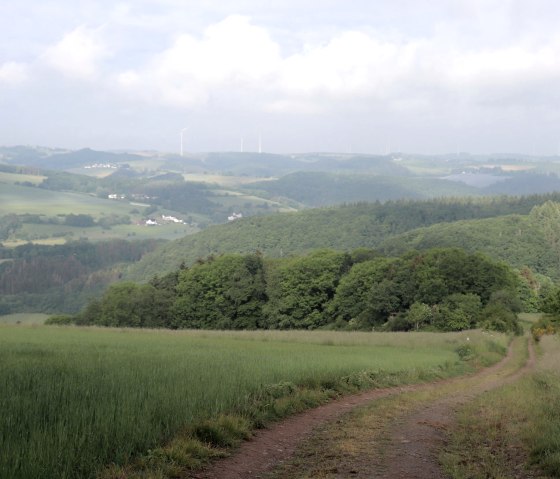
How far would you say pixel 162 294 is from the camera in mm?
91938

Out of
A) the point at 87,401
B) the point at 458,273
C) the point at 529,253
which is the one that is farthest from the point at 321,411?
the point at 529,253

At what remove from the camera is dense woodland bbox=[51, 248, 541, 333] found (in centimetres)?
7644

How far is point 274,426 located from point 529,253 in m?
178

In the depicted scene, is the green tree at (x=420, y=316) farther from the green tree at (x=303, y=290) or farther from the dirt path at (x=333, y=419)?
the dirt path at (x=333, y=419)

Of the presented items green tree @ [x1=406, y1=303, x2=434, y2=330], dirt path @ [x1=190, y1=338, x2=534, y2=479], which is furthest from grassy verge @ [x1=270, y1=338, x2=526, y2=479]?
green tree @ [x1=406, y1=303, x2=434, y2=330]

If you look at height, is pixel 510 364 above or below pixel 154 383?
below

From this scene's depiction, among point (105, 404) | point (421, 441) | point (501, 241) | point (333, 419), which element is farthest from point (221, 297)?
point (501, 241)

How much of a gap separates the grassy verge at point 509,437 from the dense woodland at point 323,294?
5711cm

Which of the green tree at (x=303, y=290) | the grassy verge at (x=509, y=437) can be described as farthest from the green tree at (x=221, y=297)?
the grassy verge at (x=509, y=437)

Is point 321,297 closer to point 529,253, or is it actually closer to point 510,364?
point 510,364

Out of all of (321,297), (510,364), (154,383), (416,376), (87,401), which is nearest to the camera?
(87,401)

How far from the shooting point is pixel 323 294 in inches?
3484

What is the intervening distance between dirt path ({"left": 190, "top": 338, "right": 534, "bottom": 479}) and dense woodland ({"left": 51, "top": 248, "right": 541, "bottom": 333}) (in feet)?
194

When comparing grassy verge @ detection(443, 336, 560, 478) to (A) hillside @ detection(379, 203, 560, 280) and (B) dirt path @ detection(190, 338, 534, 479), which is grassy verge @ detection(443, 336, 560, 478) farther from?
(A) hillside @ detection(379, 203, 560, 280)
